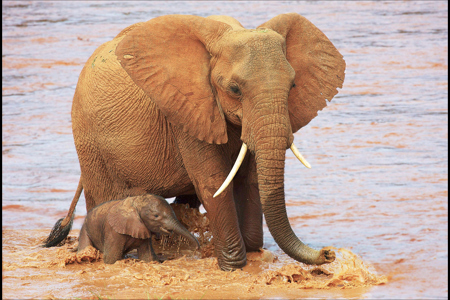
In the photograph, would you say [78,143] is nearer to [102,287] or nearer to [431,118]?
[102,287]

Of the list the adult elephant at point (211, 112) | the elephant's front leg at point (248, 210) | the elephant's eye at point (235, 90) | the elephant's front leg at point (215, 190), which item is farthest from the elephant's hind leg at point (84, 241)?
the elephant's eye at point (235, 90)

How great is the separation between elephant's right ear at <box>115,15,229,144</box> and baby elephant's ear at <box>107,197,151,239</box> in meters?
1.03

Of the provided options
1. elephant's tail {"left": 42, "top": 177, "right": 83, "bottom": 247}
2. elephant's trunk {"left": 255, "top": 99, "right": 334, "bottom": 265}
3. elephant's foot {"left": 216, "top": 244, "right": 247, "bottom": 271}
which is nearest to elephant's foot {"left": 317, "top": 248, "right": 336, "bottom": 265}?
elephant's trunk {"left": 255, "top": 99, "right": 334, "bottom": 265}

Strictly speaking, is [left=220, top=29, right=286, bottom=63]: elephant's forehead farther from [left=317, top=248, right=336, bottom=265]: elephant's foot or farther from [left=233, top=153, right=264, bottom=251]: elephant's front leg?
[left=317, top=248, right=336, bottom=265]: elephant's foot

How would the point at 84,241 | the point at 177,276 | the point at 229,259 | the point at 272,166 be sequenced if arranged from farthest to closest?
the point at 84,241 → the point at 229,259 → the point at 177,276 → the point at 272,166

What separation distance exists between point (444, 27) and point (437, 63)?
15.1 ft

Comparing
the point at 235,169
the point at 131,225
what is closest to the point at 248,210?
the point at 131,225

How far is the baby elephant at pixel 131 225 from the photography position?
24.3 feet

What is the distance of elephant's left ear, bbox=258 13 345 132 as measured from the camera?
7031 mm

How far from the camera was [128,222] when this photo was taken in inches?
291

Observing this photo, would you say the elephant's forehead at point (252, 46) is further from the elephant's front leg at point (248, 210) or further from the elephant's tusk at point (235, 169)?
the elephant's front leg at point (248, 210)

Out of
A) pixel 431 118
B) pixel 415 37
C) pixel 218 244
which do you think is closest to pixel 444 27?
pixel 415 37

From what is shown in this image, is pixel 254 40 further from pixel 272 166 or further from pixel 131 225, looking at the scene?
pixel 131 225

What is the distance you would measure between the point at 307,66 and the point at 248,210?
4.93 feet
